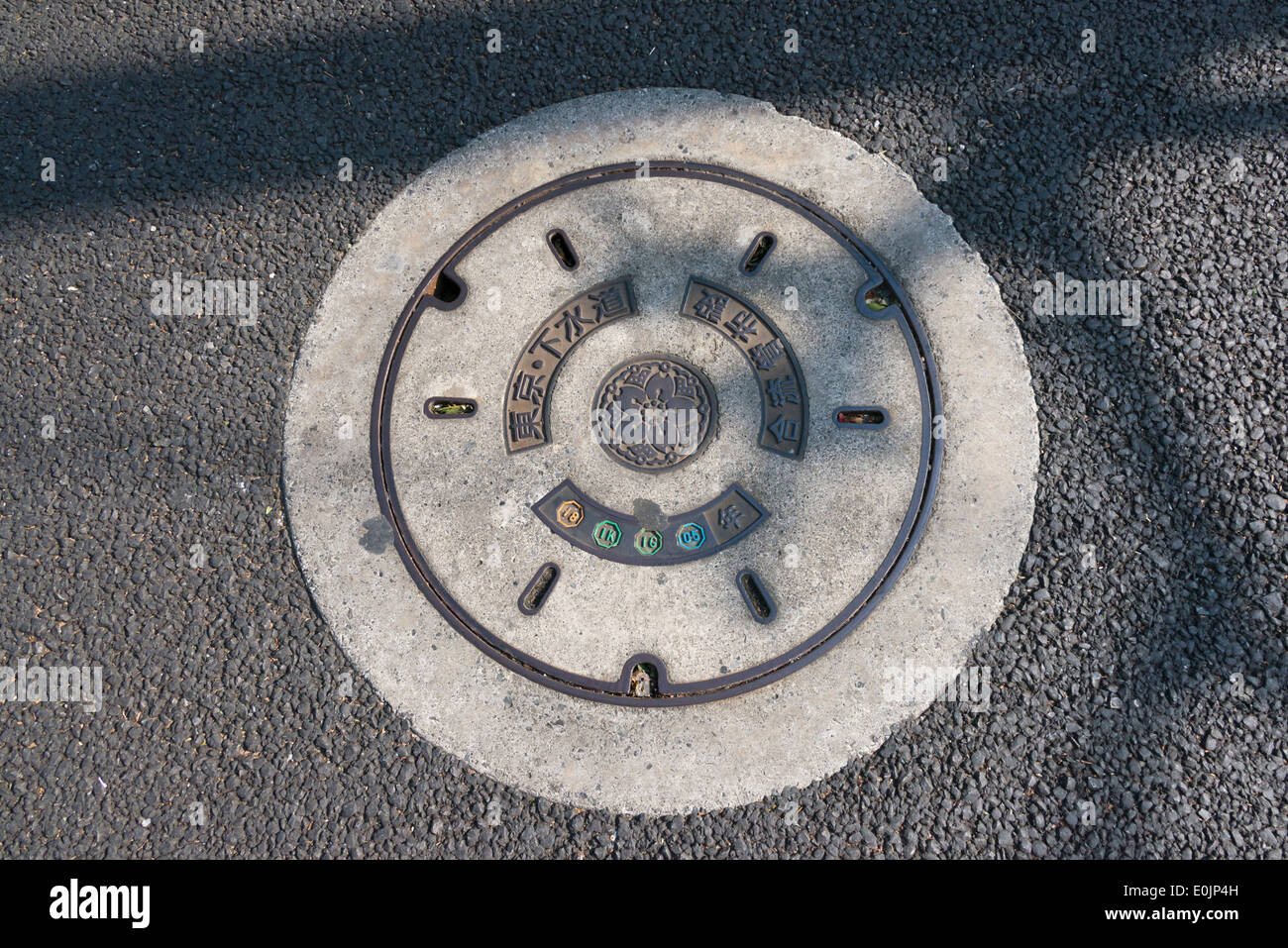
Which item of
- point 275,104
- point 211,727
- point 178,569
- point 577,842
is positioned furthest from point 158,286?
point 577,842

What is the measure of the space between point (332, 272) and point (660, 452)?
1.11 m

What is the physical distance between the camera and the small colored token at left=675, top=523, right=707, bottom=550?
2.27 metres

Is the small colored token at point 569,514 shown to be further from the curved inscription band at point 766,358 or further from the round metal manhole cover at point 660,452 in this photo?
the curved inscription band at point 766,358

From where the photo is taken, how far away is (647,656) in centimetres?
219

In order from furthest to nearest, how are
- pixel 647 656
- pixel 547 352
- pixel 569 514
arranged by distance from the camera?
pixel 547 352, pixel 569 514, pixel 647 656

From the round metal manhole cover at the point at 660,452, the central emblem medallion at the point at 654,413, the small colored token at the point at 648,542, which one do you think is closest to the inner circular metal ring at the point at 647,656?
the round metal manhole cover at the point at 660,452

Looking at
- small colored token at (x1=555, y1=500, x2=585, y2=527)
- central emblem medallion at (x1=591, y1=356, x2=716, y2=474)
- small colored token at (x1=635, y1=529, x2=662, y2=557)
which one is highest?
central emblem medallion at (x1=591, y1=356, x2=716, y2=474)

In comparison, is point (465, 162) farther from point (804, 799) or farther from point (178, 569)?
point (804, 799)

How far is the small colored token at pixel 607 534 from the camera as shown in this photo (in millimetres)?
2273

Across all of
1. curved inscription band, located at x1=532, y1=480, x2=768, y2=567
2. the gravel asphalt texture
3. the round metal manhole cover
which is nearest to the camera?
the gravel asphalt texture

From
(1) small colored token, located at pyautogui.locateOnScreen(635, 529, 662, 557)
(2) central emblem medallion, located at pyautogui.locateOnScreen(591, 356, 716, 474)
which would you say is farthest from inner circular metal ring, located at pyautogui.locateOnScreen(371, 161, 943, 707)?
(2) central emblem medallion, located at pyautogui.locateOnScreen(591, 356, 716, 474)

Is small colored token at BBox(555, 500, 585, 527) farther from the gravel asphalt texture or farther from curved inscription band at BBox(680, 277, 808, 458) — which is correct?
the gravel asphalt texture

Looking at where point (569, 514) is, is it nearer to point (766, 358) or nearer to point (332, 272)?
point (766, 358)

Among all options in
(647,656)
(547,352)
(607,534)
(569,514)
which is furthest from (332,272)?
(647,656)
